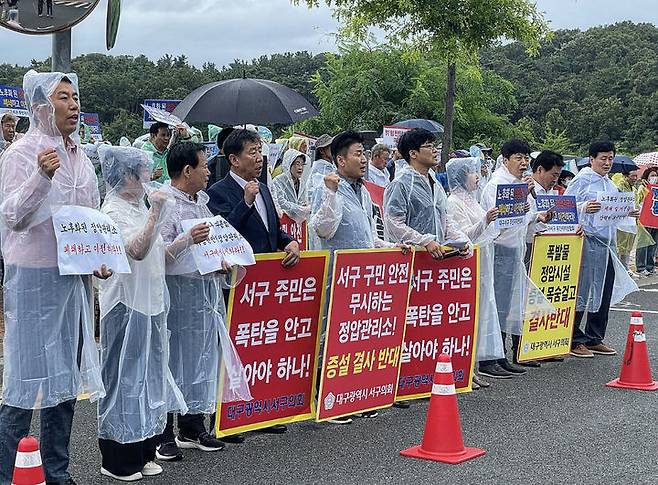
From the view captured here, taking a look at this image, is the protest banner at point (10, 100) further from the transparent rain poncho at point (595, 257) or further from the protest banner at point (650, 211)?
the protest banner at point (650, 211)

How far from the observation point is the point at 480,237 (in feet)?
26.3

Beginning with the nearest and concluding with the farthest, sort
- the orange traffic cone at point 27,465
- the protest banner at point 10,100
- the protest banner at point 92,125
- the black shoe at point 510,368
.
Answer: the orange traffic cone at point 27,465, the black shoe at point 510,368, the protest banner at point 10,100, the protest banner at point 92,125

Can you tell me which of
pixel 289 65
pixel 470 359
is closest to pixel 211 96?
pixel 470 359

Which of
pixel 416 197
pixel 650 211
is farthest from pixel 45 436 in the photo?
pixel 650 211

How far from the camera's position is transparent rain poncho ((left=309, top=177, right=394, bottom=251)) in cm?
659

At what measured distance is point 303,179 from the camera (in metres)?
11.3

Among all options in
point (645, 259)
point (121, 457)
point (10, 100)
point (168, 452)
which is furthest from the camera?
point (645, 259)

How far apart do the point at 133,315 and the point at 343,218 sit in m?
2.08

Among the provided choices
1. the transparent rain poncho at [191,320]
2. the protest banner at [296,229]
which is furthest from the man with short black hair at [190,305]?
the protest banner at [296,229]

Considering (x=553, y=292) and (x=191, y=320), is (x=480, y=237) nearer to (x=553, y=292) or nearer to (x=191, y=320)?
(x=553, y=292)

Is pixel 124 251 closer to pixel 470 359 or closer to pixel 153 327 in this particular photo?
pixel 153 327

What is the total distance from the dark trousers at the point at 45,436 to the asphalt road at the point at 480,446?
1.80 feet

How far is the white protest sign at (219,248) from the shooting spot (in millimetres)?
5445

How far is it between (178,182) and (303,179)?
565 centimetres
